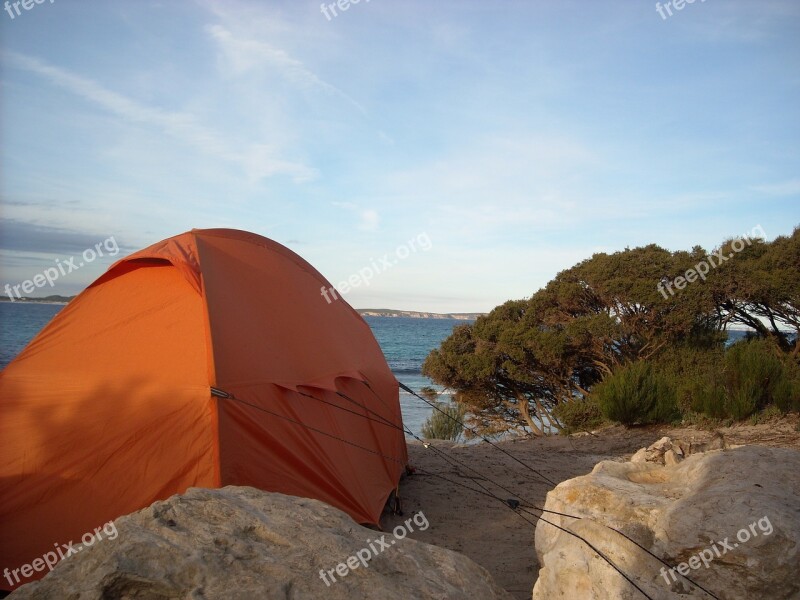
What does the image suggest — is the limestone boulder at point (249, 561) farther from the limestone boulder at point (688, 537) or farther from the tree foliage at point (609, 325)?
the tree foliage at point (609, 325)

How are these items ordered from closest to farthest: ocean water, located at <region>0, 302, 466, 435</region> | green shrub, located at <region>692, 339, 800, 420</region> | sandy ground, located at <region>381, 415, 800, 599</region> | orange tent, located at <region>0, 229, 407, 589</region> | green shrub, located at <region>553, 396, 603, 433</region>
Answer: orange tent, located at <region>0, 229, 407, 589</region> → sandy ground, located at <region>381, 415, 800, 599</region> → green shrub, located at <region>692, 339, 800, 420</region> → green shrub, located at <region>553, 396, 603, 433</region> → ocean water, located at <region>0, 302, 466, 435</region>

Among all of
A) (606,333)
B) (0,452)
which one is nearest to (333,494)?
(0,452)

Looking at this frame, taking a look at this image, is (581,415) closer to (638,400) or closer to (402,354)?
(638,400)

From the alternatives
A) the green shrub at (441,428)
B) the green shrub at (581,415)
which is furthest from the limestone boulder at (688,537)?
the green shrub at (441,428)

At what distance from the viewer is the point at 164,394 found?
15.9 ft

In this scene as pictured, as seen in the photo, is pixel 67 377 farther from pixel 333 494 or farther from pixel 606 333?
pixel 606 333

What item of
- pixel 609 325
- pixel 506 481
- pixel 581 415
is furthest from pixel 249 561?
pixel 609 325

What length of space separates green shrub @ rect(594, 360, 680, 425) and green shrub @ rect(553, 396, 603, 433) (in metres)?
1.15

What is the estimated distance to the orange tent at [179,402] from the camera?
4.67 m

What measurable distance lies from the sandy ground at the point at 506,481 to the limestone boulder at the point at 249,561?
Result: 6.20 feet

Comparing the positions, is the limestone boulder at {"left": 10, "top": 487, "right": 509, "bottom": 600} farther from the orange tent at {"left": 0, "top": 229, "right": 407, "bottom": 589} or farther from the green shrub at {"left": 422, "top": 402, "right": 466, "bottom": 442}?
the green shrub at {"left": 422, "top": 402, "right": 466, "bottom": 442}

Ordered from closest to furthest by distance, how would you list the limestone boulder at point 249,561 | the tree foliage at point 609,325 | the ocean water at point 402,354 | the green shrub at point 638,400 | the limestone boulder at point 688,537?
the limestone boulder at point 249,561
the limestone boulder at point 688,537
the green shrub at point 638,400
the tree foliage at point 609,325
the ocean water at point 402,354

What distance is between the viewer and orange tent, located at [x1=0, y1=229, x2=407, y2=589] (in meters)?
4.67

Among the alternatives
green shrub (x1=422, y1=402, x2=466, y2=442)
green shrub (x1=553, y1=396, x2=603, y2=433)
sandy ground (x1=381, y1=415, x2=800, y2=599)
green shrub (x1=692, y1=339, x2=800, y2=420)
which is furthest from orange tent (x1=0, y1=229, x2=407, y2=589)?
green shrub (x1=422, y1=402, x2=466, y2=442)
